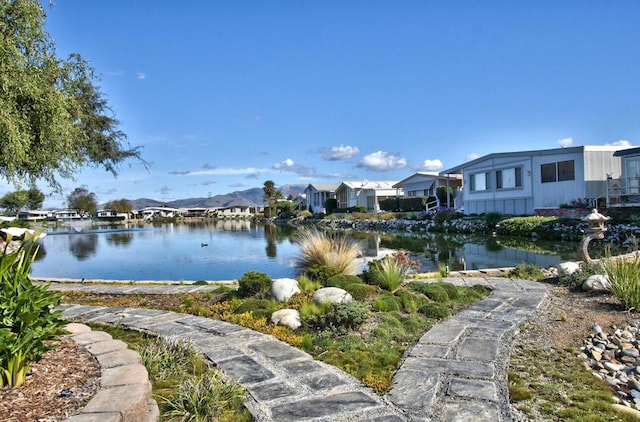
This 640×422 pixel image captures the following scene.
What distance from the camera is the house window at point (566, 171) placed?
69.6 ft

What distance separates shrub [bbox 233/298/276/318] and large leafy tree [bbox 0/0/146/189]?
4.67m

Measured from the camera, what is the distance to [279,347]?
428 centimetres

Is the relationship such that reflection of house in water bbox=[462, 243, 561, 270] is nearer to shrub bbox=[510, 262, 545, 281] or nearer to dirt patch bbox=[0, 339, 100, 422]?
shrub bbox=[510, 262, 545, 281]

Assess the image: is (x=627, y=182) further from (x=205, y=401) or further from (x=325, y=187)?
(x=325, y=187)

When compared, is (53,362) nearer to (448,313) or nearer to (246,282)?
(246,282)

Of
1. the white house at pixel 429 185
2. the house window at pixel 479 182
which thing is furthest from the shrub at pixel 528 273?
the white house at pixel 429 185

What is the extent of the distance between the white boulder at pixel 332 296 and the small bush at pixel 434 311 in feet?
2.97

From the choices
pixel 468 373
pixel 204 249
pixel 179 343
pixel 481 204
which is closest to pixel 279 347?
pixel 179 343

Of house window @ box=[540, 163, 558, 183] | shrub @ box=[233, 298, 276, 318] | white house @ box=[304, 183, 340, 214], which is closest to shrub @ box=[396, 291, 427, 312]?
shrub @ box=[233, 298, 276, 318]

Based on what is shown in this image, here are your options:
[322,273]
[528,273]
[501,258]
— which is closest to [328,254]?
[322,273]

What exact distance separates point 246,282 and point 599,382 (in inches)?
179

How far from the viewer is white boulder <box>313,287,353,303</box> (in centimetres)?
553

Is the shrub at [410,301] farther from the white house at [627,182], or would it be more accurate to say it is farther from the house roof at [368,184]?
the house roof at [368,184]

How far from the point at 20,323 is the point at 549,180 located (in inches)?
935
